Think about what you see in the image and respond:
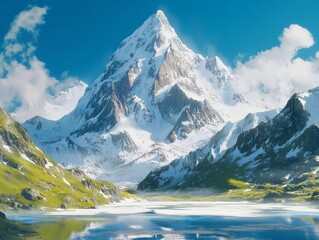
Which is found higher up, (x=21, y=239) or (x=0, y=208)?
(x=0, y=208)

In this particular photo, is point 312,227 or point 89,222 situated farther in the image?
point 89,222

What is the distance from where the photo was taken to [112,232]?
440 feet

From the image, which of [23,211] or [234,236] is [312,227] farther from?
[23,211]

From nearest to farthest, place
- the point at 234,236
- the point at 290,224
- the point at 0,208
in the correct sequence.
→ the point at 234,236
the point at 290,224
the point at 0,208

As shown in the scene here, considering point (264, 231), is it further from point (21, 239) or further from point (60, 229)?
point (21, 239)

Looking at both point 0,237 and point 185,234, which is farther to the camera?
point 185,234

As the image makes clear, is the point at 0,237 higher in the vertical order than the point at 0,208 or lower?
lower

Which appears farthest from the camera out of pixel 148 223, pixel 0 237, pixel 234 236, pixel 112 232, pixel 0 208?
pixel 0 208

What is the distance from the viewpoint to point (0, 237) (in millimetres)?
100562

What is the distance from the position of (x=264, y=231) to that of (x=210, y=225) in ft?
78.7

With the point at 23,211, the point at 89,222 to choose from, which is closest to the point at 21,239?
the point at 89,222

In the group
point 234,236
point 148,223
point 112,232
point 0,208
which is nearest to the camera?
point 234,236

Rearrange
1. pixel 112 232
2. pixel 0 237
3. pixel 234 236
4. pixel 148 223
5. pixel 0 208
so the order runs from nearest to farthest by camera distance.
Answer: pixel 0 237 → pixel 234 236 → pixel 112 232 → pixel 148 223 → pixel 0 208

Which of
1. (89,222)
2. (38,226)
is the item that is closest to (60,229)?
(38,226)
